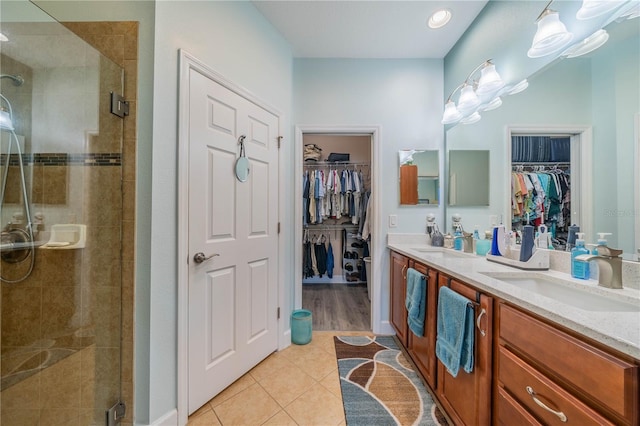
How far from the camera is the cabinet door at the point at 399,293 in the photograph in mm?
1888

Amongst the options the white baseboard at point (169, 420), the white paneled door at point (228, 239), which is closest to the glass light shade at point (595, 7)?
the white paneled door at point (228, 239)

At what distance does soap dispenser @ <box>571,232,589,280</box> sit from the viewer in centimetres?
107

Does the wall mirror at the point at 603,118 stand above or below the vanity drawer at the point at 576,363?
above

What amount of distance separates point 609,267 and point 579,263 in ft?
0.46

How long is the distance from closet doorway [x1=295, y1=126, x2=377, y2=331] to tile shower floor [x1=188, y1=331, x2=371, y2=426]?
1.16m

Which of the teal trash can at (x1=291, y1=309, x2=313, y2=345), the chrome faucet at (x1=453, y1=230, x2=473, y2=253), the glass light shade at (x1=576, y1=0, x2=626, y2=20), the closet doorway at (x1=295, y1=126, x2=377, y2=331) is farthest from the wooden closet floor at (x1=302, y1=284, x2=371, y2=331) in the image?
the glass light shade at (x1=576, y1=0, x2=626, y2=20)

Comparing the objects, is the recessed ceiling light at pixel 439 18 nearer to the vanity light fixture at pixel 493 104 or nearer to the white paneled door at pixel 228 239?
the vanity light fixture at pixel 493 104

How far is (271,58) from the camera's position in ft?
6.46

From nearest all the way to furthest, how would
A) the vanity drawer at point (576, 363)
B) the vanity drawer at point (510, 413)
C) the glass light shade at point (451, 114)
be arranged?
the vanity drawer at point (576, 363), the vanity drawer at point (510, 413), the glass light shade at point (451, 114)

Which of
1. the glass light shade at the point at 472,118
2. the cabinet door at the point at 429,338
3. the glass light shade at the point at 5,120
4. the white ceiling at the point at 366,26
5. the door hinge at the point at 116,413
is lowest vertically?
the door hinge at the point at 116,413

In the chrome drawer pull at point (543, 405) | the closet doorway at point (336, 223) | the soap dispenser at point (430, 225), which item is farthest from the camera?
the closet doorway at point (336, 223)

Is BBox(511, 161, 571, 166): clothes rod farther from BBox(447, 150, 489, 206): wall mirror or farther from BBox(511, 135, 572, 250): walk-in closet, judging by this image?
BBox(447, 150, 489, 206): wall mirror

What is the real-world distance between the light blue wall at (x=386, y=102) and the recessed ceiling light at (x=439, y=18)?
0.43 m

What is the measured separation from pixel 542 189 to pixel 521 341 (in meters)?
1.04
